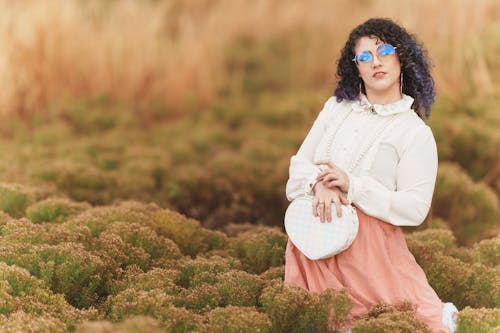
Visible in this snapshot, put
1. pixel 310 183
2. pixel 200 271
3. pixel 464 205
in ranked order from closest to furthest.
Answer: pixel 310 183, pixel 200 271, pixel 464 205

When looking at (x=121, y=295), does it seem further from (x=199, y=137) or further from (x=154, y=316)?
(x=199, y=137)

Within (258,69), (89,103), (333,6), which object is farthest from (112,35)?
(333,6)

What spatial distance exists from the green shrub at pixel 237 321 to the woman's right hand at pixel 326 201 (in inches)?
18.5

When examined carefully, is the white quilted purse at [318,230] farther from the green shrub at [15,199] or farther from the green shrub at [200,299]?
the green shrub at [15,199]

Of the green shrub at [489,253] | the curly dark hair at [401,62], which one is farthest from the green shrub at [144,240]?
the green shrub at [489,253]

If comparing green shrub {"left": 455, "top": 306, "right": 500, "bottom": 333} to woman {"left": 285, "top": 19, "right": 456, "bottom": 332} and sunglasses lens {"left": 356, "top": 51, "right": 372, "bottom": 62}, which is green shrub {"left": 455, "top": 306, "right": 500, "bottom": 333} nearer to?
woman {"left": 285, "top": 19, "right": 456, "bottom": 332}

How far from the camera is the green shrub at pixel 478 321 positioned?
3.20 meters

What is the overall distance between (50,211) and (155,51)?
14.8ft

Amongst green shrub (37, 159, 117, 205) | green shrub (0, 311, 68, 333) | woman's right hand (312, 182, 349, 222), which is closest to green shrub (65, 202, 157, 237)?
green shrub (0, 311, 68, 333)

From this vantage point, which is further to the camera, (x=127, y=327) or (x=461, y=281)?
(x=461, y=281)

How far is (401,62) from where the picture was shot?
11.4 ft

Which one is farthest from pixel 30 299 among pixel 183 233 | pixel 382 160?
pixel 382 160

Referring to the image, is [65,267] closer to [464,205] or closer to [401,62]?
[401,62]

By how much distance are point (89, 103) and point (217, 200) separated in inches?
108
